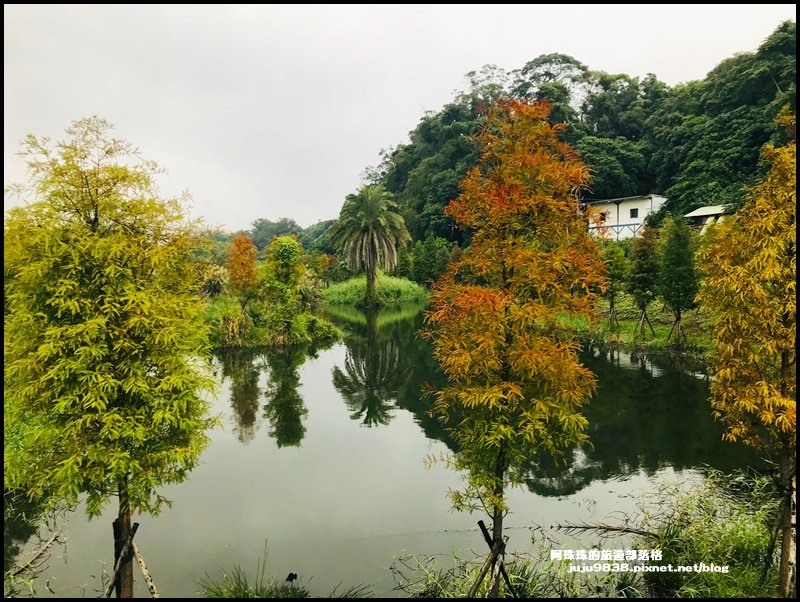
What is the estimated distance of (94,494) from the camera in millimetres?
6094

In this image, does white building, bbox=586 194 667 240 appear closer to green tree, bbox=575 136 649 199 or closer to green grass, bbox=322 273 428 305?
green tree, bbox=575 136 649 199

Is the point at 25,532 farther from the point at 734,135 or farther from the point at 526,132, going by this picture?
the point at 734,135

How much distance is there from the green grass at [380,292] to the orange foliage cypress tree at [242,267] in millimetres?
20146

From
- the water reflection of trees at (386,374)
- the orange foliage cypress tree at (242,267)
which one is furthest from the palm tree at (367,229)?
the orange foliage cypress tree at (242,267)

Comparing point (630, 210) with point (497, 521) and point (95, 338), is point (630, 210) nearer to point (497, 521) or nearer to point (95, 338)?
point (497, 521)

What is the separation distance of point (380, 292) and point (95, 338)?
40.4 m

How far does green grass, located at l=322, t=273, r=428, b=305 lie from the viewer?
46750 millimetres

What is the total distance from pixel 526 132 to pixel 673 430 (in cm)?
1049

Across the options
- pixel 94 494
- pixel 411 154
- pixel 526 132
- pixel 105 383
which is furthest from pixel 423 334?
pixel 411 154

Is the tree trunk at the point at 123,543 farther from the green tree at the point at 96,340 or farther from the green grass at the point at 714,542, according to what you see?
the green grass at the point at 714,542

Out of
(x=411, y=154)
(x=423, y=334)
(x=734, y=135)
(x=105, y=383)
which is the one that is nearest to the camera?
(x=105, y=383)

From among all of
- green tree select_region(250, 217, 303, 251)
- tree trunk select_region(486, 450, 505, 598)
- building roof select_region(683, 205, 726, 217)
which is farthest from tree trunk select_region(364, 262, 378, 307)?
green tree select_region(250, 217, 303, 251)

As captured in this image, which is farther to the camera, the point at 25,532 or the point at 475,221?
the point at 25,532

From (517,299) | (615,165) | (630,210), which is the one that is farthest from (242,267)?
(615,165)
